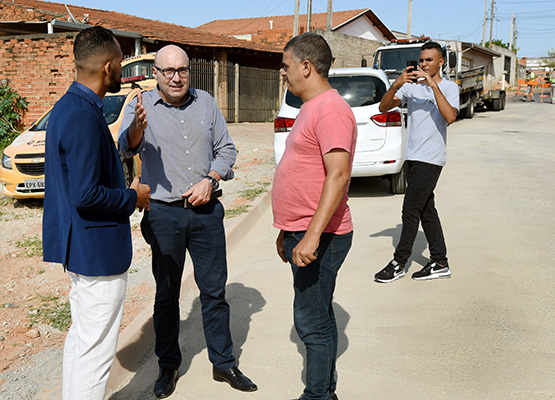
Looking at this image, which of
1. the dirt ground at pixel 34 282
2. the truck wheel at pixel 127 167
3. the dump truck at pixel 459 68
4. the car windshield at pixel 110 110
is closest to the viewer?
the dirt ground at pixel 34 282

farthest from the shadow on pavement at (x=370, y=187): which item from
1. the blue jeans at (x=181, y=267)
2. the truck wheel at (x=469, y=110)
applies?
the truck wheel at (x=469, y=110)

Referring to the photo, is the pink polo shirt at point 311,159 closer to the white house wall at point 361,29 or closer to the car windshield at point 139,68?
the car windshield at point 139,68

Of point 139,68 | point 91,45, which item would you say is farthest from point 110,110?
point 91,45

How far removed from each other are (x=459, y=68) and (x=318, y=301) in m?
21.3

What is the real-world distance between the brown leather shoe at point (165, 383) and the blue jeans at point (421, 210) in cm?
257

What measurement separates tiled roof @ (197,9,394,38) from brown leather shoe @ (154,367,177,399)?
35016 mm

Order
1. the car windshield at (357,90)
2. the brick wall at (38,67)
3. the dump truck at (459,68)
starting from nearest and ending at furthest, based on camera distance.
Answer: the car windshield at (357,90), the brick wall at (38,67), the dump truck at (459,68)

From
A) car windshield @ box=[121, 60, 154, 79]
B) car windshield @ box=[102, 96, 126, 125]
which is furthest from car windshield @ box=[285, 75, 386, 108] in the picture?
car windshield @ box=[121, 60, 154, 79]

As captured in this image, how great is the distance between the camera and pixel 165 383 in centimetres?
347

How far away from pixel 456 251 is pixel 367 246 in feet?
3.23

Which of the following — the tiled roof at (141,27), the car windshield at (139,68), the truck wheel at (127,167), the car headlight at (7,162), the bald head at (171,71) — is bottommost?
the car headlight at (7,162)

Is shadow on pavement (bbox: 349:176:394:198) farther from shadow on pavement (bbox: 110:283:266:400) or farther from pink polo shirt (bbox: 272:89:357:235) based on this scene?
pink polo shirt (bbox: 272:89:357:235)

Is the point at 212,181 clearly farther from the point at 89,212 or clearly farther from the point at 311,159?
the point at 89,212

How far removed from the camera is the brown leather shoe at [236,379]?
137 inches
